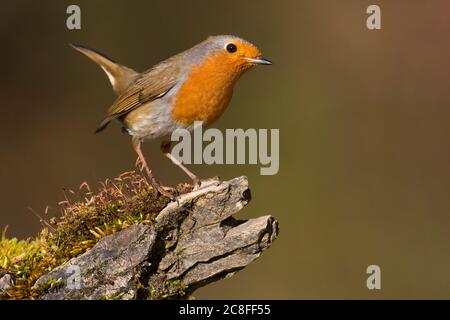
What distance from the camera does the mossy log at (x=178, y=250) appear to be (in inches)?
143

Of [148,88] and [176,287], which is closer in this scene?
[176,287]

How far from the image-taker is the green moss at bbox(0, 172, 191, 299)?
368 cm

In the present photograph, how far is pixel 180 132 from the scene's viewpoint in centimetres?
489

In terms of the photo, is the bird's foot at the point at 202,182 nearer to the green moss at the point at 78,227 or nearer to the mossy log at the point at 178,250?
the mossy log at the point at 178,250

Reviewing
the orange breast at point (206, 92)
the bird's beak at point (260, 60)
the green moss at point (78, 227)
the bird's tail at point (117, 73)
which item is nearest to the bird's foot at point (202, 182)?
the green moss at point (78, 227)

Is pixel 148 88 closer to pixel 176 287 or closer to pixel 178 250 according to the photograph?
pixel 178 250

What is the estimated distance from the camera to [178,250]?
389cm

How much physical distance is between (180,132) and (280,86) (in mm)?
5389

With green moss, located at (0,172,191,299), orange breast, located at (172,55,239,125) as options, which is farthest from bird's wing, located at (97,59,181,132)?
green moss, located at (0,172,191,299)

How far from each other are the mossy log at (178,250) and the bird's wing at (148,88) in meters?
1.17

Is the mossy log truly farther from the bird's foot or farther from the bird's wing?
the bird's wing

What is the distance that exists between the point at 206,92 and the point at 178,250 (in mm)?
1275

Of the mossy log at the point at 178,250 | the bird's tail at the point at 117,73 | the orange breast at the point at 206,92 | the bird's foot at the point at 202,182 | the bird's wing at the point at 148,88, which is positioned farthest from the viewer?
the bird's tail at the point at 117,73

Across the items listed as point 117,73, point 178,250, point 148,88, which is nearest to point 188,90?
point 148,88
